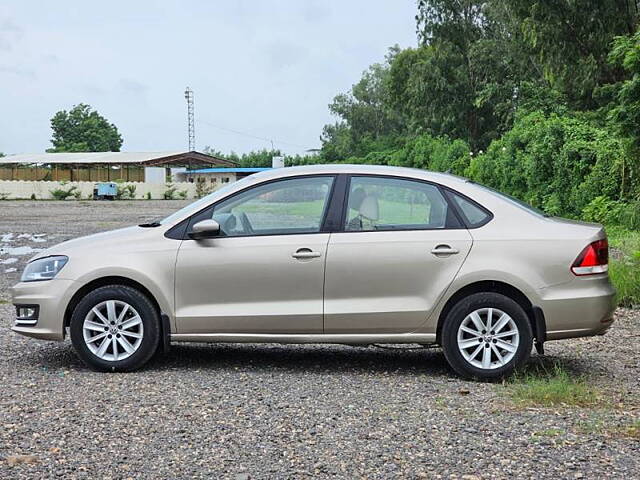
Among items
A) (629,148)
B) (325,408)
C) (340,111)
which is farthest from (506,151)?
(340,111)

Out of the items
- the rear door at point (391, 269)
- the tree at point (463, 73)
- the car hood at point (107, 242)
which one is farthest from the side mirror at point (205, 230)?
the tree at point (463, 73)

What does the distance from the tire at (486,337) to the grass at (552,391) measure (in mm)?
172

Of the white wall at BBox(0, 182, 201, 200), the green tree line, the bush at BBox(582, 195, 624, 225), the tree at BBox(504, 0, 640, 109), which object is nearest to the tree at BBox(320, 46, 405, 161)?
the green tree line

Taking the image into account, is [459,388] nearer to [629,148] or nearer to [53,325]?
[53,325]

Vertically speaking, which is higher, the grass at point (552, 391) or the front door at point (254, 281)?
the front door at point (254, 281)

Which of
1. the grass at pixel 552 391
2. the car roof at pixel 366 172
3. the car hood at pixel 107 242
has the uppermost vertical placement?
the car roof at pixel 366 172

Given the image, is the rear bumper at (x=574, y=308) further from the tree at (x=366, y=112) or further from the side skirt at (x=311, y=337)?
the tree at (x=366, y=112)

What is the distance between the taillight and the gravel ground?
91 centimetres

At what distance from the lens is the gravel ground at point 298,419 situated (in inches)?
192

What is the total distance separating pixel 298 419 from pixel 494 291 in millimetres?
2073

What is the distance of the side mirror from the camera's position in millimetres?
7117

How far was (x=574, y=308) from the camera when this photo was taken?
6.84 meters

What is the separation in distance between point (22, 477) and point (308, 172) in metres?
3.65

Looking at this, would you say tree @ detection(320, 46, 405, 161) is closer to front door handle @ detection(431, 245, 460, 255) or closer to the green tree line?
the green tree line
